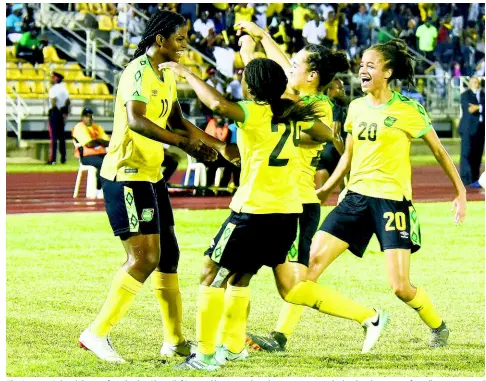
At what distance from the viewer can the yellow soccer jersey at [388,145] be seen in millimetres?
8734

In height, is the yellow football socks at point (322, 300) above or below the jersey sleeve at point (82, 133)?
above

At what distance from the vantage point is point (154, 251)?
8172 mm

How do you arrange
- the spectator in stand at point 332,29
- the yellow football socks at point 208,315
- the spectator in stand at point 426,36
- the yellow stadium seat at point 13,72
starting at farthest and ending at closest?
the spectator in stand at point 426,36 → the spectator in stand at point 332,29 → the yellow stadium seat at point 13,72 → the yellow football socks at point 208,315

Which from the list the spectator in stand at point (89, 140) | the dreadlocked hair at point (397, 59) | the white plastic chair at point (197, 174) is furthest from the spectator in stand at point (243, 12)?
the dreadlocked hair at point (397, 59)

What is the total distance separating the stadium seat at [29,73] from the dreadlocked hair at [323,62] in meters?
23.3

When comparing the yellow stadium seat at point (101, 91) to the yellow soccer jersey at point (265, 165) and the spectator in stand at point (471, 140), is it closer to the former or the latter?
the spectator in stand at point (471, 140)

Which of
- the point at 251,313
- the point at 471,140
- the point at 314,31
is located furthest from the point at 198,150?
the point at 314,31

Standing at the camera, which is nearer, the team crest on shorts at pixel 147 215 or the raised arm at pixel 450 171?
the team crest on shorts at pixel 147 215

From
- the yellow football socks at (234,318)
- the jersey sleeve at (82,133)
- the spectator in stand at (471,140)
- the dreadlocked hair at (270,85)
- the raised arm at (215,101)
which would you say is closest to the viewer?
the raised arm at (215,101)

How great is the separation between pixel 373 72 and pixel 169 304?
6.89ft

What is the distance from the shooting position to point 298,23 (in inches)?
1353

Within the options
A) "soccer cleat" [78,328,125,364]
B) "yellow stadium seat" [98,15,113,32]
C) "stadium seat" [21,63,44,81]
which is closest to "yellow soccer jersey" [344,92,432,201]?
"soccer cleat" [78,328,125,364]

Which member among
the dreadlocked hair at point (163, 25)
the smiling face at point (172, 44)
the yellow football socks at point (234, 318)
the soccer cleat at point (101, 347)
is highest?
the dreadlocked hair at point (163, 25)
